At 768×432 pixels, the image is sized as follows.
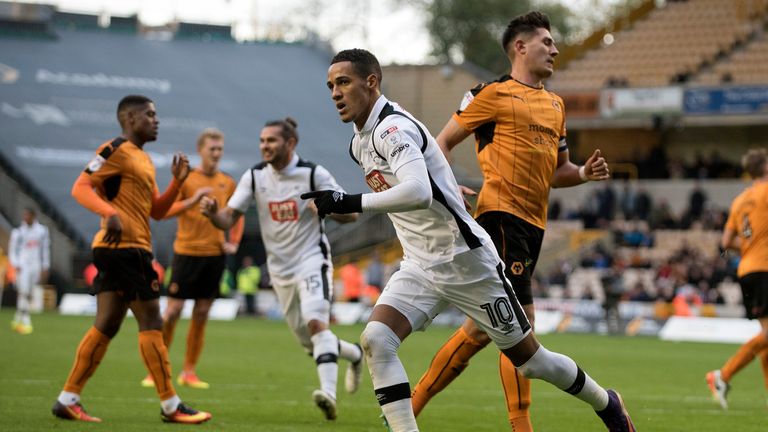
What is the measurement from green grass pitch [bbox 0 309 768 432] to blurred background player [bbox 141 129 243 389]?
0.46m

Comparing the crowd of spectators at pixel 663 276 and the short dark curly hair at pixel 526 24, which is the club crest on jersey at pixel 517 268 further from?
the crowd of spectators at pixel 663 276

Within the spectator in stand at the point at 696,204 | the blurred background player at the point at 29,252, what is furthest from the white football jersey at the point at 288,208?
the spectator in stand at the point at 696,204

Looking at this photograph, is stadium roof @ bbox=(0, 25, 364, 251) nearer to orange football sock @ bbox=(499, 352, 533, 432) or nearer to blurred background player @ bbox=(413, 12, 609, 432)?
blurred background player @ bbox=(413, 12, 609, 432)

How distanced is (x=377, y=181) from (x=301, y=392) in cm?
589

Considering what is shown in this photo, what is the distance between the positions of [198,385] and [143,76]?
33.3m

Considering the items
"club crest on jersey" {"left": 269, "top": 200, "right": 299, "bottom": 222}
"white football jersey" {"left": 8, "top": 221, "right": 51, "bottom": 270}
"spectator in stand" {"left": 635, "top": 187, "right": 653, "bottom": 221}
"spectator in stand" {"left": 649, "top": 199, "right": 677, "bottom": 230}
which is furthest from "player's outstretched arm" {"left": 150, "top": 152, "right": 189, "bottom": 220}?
"spectator in stand" {"left": 635, "top": 187, "right": 653, "bottom": 221}

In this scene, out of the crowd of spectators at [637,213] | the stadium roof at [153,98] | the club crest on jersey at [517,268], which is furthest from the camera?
the stadium roof at [153,98]

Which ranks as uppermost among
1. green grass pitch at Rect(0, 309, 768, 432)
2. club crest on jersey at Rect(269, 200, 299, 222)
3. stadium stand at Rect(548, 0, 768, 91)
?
stadium stand at Rect(548, 0, 768, 91)

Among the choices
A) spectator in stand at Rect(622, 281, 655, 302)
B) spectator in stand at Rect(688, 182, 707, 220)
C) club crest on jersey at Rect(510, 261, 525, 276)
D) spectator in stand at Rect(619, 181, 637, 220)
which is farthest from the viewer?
spectator in stand at Rect(619, 181, 637, 220)

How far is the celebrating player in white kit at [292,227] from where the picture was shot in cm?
1057

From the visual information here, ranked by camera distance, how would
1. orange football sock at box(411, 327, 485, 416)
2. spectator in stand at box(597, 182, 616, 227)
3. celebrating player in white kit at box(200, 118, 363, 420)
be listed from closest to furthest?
1. orange football sock at box(411, 327, 485, 416)
2. celebrating player in white kit at box(200, 118, 363, 420)
3. spectator in stand at box(597, 182, 616, 227)

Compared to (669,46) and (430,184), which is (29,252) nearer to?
(430,184)

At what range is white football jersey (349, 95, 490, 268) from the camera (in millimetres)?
6604

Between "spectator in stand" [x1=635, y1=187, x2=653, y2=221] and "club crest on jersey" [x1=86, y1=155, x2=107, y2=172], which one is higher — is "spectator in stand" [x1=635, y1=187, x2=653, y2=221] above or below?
below
